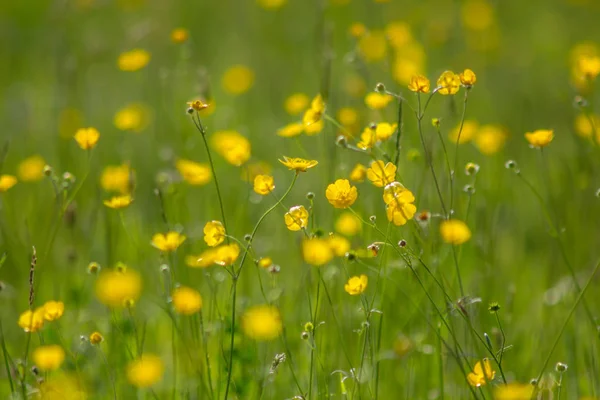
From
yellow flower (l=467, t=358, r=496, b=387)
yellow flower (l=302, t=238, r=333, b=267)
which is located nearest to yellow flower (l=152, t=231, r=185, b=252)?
yellow flower (l=302, t=238, r=333, b=267)

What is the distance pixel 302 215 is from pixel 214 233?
0.19 metres

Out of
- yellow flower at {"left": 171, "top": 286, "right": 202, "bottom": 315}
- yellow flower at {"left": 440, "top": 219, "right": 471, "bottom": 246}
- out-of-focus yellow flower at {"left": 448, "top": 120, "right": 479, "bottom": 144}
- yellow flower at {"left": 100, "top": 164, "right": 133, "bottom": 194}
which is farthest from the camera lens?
out-of-focus yellow flower at {"left": 448, "top": 120, "right": 479, "bottom": 144}

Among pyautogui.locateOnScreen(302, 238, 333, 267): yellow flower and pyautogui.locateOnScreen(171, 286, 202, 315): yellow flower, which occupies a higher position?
pyautogui.locateOnScreen(302, 238, 333, 267): yellow flower

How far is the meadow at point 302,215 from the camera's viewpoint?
5.24ft

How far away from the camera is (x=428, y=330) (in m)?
2.01

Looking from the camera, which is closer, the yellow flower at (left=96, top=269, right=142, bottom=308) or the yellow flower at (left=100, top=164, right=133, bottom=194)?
the yellow flower at (left=96, top=269, right=142, bottom=308)

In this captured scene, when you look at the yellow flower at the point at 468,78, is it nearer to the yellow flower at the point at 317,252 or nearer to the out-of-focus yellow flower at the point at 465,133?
the yellow flower at the point at 317,252

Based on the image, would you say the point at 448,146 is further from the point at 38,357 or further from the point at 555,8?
the point at 555,8

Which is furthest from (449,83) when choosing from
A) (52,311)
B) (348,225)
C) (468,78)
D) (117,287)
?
(52,311)

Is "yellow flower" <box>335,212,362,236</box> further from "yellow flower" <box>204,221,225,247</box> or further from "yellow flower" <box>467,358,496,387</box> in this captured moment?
"yellow flower" <box>467,358,496,387</box>

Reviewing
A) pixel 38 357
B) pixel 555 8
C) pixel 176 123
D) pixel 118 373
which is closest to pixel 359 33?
pixel 118 373

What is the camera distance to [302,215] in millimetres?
1576

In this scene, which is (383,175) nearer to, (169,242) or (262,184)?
(262,184)

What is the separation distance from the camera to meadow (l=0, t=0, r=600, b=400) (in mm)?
1596
